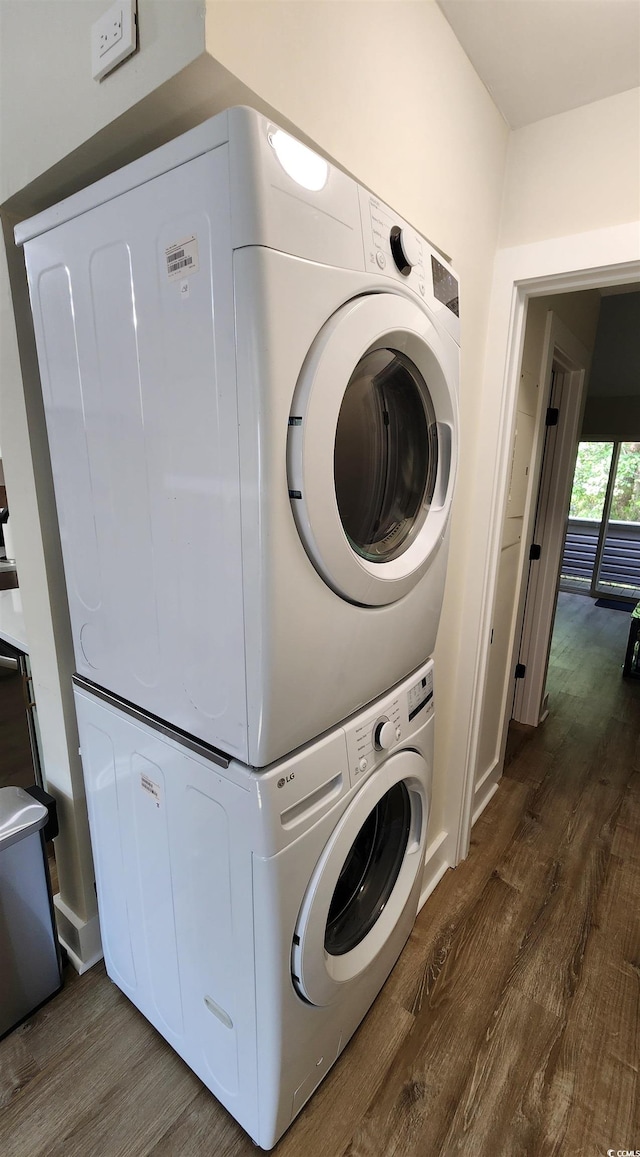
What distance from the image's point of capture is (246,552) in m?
0.71

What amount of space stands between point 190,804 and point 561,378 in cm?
254

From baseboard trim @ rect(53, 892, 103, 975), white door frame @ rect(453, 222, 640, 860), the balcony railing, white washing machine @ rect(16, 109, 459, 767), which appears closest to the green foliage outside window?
the balcony railing

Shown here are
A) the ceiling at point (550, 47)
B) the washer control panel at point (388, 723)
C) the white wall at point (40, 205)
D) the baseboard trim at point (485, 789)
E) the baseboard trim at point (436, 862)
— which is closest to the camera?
the white wall at point (40, 205)

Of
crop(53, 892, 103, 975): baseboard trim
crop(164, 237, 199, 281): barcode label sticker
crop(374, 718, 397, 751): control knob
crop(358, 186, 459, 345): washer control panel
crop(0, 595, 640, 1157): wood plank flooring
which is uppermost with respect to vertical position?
crop(358, 186, 459, 345): washer control panel

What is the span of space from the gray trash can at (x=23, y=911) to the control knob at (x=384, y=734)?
2.78ft

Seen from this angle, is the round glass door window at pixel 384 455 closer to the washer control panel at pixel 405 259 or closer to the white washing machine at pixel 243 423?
the white washing machine at pixel 243 423

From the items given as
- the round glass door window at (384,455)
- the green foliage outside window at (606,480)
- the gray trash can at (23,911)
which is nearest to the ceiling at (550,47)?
the round glass door window at (384,455)

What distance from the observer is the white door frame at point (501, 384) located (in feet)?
4.44

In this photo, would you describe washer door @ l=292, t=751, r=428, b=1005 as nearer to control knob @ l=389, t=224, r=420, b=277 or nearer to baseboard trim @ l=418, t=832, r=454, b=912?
baseboard trim @ l=418, t=832, r=454, b=912

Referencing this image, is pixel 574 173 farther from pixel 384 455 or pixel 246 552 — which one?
pixel 246 552

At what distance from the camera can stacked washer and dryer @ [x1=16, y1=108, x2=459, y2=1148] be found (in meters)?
0.67

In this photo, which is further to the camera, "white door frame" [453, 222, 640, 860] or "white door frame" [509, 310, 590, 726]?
"white door frame" [509, 310, 590, 726]

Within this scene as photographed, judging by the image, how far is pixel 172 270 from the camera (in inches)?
28.2

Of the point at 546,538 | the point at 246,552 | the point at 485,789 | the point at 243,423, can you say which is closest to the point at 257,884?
the point at 246,552
